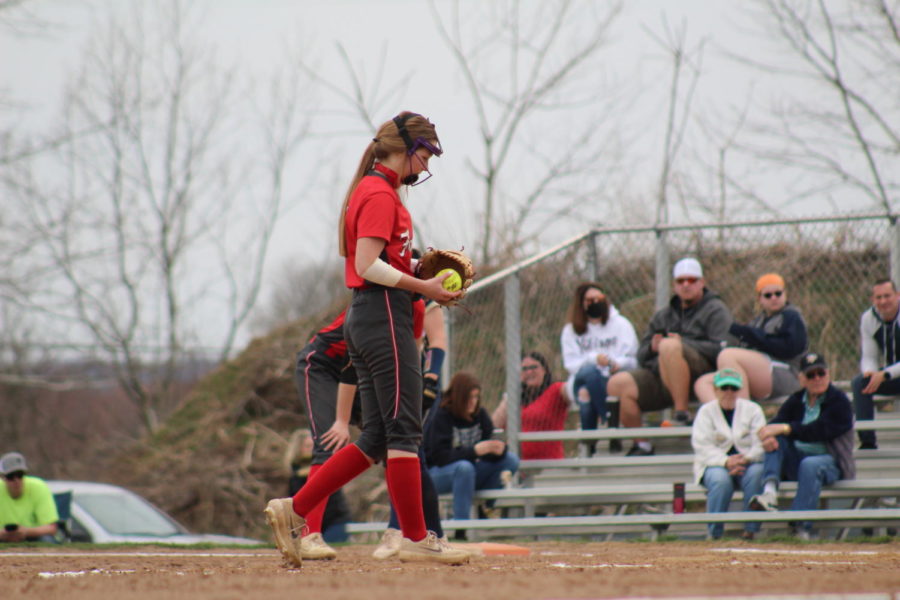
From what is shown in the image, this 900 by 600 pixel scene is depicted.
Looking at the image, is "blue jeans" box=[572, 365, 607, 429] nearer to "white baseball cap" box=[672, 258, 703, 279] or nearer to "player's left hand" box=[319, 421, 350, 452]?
"white baseball cap" box=[672, 258, 703, 279]

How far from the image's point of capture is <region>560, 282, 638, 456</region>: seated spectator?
1023 cm

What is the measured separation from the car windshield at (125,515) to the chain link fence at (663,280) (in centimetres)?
420

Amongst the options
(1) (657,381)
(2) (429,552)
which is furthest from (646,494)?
(2) (429,552)

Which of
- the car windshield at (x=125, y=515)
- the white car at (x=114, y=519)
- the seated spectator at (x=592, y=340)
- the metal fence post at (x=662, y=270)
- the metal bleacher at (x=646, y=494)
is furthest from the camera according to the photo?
the car windshield at (x=125, y=515)

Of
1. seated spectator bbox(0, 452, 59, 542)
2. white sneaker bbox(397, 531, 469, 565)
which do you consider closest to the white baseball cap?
white sneaker bbox(397, 531, 469, 565)

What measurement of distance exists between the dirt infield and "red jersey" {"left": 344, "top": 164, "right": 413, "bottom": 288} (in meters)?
1.29

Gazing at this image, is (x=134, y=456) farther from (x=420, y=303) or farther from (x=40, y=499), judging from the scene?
(x=420, y=303)

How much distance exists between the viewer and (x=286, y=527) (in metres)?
4.93

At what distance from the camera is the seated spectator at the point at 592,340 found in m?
10.2

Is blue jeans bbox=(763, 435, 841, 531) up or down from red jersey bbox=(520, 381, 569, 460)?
down

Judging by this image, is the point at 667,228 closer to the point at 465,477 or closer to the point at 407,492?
the point at 465,477

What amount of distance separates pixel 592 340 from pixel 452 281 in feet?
17.7

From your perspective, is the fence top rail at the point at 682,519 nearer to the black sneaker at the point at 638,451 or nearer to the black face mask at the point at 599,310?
the black sneaker at the point at 638,451

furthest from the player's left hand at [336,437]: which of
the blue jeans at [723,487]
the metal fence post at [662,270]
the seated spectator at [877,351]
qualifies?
the metal fence post at [662,270]
